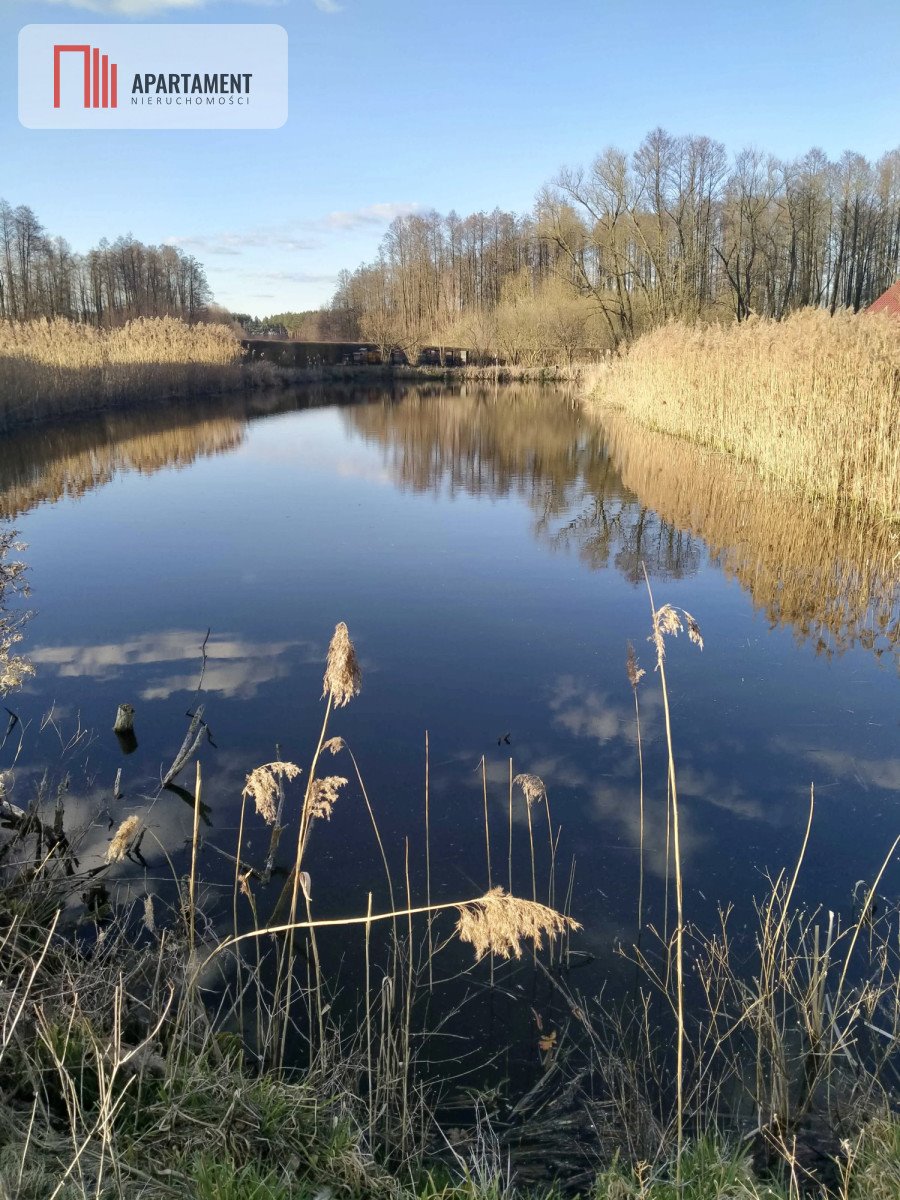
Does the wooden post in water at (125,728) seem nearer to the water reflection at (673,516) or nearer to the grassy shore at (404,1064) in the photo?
the grassy shore at (404,1064)

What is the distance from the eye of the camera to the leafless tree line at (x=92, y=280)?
4378 centimetres

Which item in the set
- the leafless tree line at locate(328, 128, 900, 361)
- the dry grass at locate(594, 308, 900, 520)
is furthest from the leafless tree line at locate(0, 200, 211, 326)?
the dry grass at locate(594, 308, 900, 520)

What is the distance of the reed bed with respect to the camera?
1669 cm

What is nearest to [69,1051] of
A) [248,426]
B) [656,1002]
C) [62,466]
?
[656,1002]

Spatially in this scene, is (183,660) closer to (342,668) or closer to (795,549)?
(342,668)

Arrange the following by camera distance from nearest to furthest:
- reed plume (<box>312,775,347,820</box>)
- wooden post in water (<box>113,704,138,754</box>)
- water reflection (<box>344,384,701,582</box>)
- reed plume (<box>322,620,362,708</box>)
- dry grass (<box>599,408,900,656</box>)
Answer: reed plume (<box>322,620,362,708</box>) < reed plume (<box>312,775,347,820</box>) < wooden post in water (<box>113,704,138,754</box>) < dry grass (<box>599,408,900,656</box>) < water reflection (<box>344,384,701,582</box>)

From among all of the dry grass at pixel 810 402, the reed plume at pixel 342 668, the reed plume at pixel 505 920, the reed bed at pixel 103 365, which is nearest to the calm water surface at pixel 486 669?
the dry grass at pixel 810 402

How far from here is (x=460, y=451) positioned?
1551 cm

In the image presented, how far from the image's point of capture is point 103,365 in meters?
20.6

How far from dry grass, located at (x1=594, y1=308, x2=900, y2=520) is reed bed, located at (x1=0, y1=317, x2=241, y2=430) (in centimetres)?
1217

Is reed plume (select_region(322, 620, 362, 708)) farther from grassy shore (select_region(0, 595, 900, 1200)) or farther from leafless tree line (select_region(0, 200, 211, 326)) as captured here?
leafless tree line (select_region(0, 200, 211, 326))

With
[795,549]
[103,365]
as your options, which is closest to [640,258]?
[103,365]

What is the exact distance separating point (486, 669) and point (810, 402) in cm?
572

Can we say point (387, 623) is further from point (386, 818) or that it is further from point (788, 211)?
point (788, 211)
